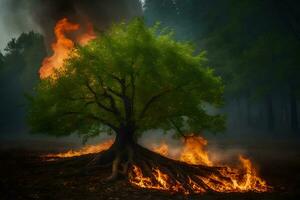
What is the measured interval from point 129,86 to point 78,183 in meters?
6.51

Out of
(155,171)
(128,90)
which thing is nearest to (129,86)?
(128,90)

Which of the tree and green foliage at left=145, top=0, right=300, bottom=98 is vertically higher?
green foliage at left=145, top=0, right=300, bottom=98

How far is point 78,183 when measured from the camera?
16562 mm

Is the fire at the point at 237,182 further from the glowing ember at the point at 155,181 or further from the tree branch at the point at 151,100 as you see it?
the tree branch at the point at 151,100

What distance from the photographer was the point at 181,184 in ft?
56.4

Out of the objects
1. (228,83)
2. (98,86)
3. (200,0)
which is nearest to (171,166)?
(98,86)

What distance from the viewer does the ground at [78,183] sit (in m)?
14.5

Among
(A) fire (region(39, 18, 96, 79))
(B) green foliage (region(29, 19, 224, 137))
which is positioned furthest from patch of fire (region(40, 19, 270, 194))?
(A) fire (region(39, 18, 96, 79))

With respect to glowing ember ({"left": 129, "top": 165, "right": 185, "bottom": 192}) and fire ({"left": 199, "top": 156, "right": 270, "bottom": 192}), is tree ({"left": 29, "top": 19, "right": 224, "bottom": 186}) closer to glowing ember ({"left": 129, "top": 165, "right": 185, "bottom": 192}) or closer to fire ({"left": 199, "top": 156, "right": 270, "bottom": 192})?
glowing ember ({"left": 129, "top": 165, "right": 185, "bottom": 192})

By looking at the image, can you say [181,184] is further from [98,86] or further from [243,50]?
[243,50]

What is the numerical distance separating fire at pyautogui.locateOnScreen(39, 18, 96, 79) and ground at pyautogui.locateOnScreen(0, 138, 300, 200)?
6.47 meters

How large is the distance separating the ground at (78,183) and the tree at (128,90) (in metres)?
1.68

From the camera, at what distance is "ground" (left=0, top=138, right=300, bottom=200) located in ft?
47.6

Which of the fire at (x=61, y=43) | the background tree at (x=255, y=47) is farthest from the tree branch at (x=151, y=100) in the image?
the background tree at (x=255, y=47)
